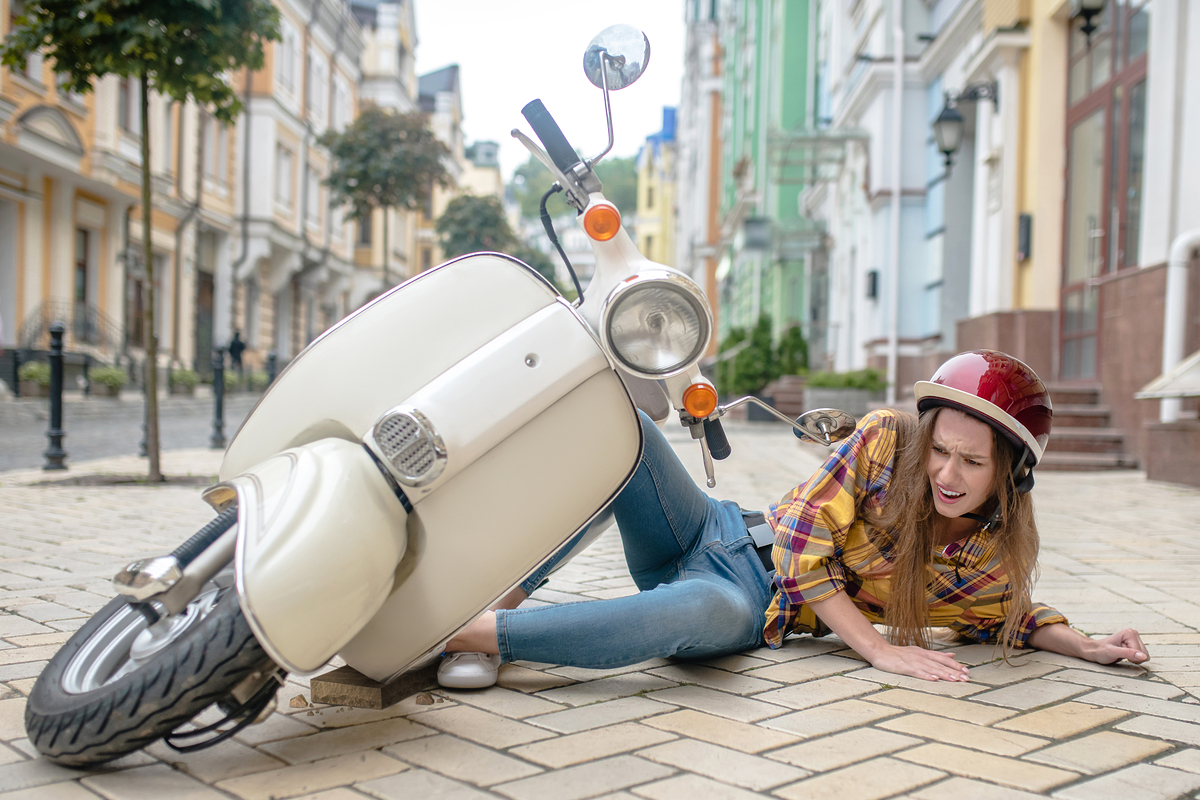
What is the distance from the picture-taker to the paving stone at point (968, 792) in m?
1.67

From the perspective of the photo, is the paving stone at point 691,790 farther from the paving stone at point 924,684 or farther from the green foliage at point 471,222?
the green foliage at point 471,222

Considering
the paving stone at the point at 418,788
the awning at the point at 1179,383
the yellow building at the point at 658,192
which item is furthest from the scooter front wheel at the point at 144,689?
the yellow building at the point at 658,192

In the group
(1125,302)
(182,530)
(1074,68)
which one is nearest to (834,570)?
(182,530)

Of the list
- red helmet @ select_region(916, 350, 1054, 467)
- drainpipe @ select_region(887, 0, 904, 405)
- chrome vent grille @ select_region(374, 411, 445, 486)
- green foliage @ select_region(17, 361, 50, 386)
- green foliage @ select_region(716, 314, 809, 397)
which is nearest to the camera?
chrome vent grille @ select_region(374, 411, 445, 486)

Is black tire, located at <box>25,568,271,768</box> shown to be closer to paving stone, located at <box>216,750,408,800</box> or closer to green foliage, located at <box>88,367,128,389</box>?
paving stone, located at <box>216,750,408,800</box>

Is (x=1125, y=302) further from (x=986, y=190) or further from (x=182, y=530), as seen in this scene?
(x=182, y=530)

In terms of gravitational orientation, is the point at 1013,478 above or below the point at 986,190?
below

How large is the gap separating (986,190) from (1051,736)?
10.1 m

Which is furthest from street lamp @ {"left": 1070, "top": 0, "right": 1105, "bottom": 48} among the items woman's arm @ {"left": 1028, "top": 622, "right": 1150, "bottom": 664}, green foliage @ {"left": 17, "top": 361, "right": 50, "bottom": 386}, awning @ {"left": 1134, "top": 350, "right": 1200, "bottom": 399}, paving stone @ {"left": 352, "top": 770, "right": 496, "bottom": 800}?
green foliage @ {"left": 17, "top": 361, "right": 50, "bottom": 386}

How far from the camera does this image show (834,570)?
2416mm

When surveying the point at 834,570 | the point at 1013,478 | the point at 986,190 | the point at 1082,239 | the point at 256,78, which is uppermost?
the point at 256,78

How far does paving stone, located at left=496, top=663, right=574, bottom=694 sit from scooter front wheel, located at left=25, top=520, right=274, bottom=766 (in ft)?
2.59

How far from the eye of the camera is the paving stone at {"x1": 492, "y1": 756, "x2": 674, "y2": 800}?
1672mm

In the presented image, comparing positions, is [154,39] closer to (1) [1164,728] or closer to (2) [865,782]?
(2) [865,782]
